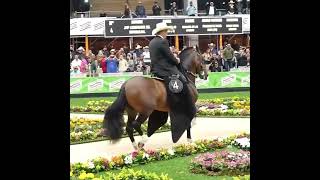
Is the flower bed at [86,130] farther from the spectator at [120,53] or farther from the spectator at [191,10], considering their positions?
the spectator at [191,10]

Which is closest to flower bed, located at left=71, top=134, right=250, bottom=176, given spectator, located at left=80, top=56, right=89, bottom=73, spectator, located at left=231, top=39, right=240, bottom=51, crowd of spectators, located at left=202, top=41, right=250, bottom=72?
crowd of spectators, located at left=202, top=41, right=250, bottom=72

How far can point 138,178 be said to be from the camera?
6031 millimetres

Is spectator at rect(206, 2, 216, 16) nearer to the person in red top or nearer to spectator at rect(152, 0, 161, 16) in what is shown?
spectator at rect(152, 0, 161, 16)

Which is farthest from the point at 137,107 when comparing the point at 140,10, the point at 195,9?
the point at 195,9

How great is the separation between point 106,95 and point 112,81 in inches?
12.5

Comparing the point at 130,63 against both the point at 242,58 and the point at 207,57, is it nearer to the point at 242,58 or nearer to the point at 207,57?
the point at 207,57

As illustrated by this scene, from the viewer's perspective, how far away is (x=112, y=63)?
8078mm

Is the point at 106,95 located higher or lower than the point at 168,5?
lower

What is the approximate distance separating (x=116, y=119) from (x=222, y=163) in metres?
1.42

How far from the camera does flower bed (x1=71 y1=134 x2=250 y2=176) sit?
247 inches
